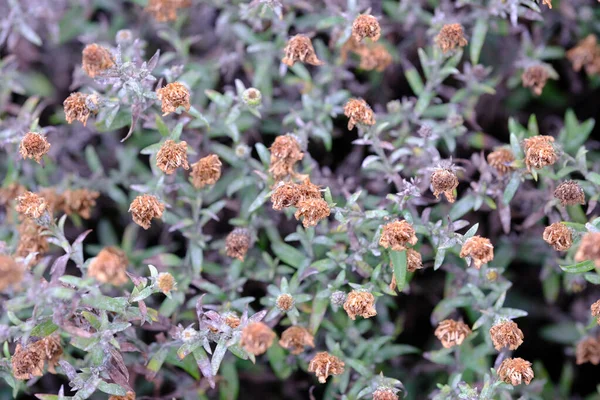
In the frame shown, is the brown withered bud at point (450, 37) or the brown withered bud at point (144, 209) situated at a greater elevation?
the brown withered bud at point (450, 37)

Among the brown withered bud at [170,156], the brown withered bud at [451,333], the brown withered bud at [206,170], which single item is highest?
the brown withered bud at [170,156]

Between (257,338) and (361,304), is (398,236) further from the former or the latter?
(257,338)

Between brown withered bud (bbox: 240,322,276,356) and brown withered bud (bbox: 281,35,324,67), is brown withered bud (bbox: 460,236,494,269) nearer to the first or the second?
brown withered bud (bbox: 240,322,276,356)

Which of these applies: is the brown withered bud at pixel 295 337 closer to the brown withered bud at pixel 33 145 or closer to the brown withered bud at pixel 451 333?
the brown withered bud at pixel 451 333

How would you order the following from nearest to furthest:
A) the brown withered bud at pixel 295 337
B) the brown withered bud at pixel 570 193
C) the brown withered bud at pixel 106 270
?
the brown withered bud at pixel 106 270
the brown withered bud at pixel 570 193
the brown withered bud at pixel 295 337

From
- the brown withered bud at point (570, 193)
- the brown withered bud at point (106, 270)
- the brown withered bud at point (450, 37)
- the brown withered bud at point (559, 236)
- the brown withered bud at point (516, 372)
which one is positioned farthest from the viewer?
the brown withered bud at point (450, 37)

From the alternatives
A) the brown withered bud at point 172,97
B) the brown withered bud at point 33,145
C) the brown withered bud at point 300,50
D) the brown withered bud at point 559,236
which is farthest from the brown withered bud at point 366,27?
the brown withered bud at point 33,145
